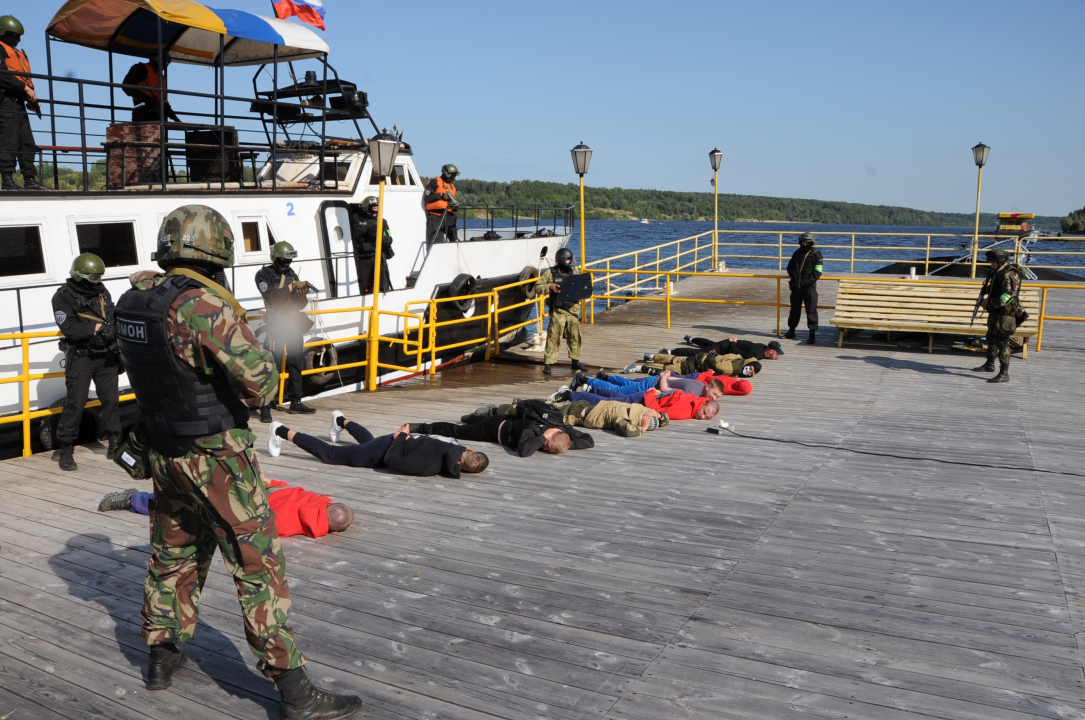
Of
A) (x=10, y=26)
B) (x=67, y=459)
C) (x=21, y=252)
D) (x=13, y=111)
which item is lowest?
(x=67, y=459)

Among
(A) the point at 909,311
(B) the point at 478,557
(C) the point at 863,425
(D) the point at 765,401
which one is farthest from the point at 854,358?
(B) the point at 478,557

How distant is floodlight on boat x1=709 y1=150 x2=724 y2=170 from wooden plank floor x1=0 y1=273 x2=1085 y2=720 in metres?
16.4

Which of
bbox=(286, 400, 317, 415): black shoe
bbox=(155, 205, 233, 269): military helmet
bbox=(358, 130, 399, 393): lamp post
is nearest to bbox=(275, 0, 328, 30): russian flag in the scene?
bbox=(358, 130, 399, 393): lamp post

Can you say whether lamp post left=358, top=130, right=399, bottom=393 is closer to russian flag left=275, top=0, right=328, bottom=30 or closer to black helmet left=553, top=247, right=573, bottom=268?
black helmet left=553, top=247, right=573, bottom=268

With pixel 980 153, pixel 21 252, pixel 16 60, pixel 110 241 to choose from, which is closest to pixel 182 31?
pixel 16 60

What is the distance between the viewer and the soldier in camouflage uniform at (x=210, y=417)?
310 centimetres

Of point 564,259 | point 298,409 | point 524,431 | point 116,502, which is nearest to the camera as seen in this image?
point 116,502

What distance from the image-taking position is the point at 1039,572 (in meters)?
4.71

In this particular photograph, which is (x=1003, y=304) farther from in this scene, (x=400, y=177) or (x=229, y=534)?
(x=229, y=534)

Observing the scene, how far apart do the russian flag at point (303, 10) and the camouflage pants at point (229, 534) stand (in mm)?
11821

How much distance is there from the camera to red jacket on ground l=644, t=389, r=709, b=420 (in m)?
8.56

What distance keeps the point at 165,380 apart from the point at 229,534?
637 millimetres

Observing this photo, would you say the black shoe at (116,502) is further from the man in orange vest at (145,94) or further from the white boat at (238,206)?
the man in orange vest at (145,94)

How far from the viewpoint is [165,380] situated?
10.3ft
